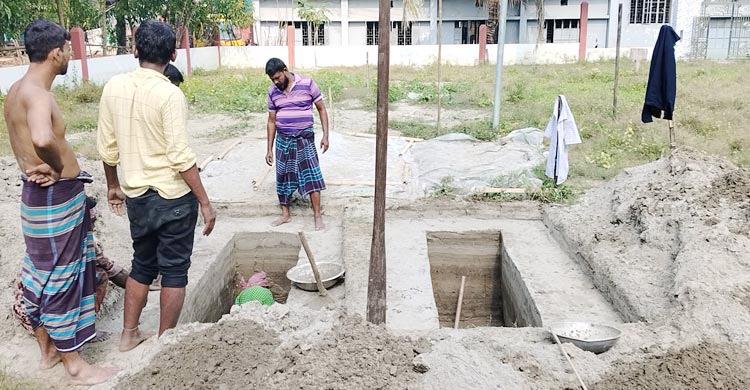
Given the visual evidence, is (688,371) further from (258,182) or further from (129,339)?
(258,182)

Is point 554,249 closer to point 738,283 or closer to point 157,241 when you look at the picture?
point 738,283

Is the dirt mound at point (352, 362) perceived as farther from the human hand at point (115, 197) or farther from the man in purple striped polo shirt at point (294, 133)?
the man in purple striped polo shirt at point (294, 133)

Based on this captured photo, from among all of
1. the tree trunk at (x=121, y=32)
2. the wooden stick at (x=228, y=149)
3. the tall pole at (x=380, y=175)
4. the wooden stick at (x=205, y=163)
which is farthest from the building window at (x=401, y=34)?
the tall pole at (x=380, y=175)

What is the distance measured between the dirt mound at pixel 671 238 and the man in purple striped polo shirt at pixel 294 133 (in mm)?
2546

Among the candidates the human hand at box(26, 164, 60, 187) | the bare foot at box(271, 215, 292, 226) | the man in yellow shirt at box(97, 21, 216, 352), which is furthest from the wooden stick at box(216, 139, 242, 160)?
the human hand at box(26, 164, 60, 187)

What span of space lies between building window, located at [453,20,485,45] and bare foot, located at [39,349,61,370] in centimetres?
2927

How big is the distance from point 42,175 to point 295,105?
10.5 ft

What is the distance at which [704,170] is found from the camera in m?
6.12

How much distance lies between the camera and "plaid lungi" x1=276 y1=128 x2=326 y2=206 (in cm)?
632

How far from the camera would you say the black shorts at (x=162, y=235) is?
3395mm

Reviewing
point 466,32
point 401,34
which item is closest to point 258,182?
point 401,34

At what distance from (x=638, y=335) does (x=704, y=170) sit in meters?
3.06

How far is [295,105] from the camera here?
20.1ft

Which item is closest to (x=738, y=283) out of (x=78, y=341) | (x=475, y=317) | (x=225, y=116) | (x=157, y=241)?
(x=475, y=317)
